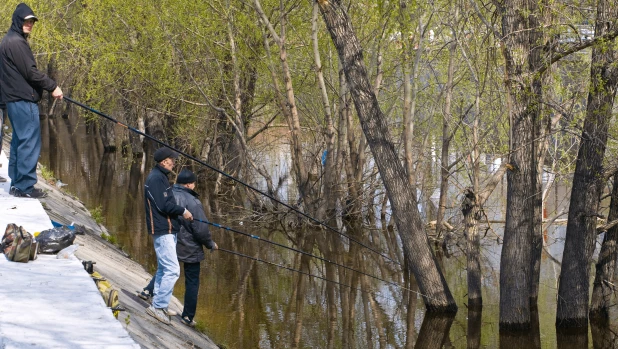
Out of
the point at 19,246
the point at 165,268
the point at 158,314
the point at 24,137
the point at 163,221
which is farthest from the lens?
the point at 24,137

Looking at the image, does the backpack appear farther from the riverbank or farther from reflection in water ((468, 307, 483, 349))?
reflection in water ((468, 307, 483, 349))

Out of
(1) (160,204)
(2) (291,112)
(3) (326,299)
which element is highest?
(2) (291,112)

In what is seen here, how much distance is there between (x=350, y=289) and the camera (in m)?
15.2

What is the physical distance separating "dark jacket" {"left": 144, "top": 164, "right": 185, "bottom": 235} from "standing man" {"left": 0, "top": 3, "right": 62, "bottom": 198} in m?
1.39

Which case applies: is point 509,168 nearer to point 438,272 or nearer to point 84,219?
point 438,272

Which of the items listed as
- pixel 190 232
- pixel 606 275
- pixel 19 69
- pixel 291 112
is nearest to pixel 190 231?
pixel 190 232

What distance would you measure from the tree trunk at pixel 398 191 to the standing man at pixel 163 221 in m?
4.59

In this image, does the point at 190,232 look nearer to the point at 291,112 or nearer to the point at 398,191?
the point at 398,191

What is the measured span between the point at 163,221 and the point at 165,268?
51cm

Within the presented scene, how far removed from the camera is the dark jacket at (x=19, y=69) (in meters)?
9.61

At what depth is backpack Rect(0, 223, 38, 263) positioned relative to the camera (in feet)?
26.0

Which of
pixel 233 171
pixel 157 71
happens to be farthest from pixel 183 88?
pixel 233 171

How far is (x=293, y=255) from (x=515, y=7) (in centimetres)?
796

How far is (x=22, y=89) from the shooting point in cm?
985
